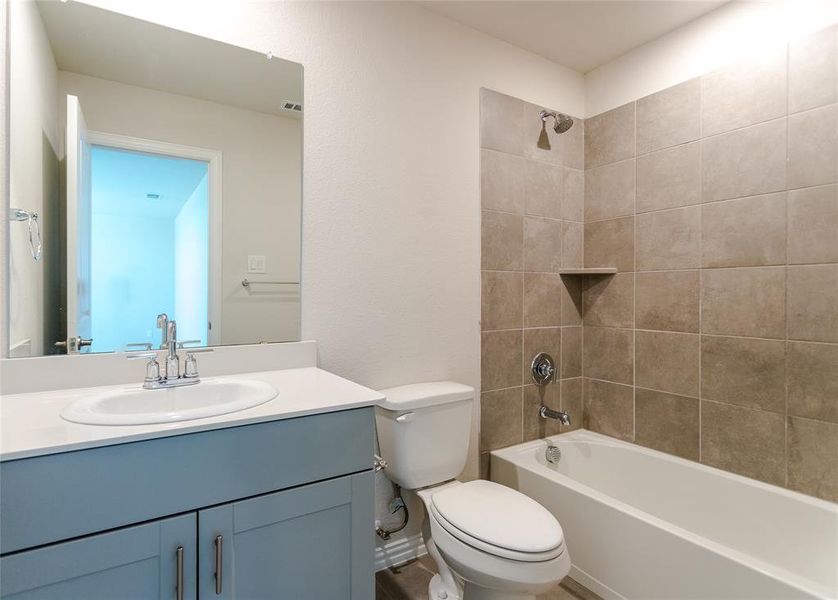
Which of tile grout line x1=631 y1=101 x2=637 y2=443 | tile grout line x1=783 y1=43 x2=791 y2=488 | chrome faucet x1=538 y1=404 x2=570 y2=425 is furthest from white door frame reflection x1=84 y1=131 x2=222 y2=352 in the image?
tile grout line x1=783 y1=43 x2=791 y2=488

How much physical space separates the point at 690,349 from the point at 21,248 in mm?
2531

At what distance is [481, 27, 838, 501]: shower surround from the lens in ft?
5.31

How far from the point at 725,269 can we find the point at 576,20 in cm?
130

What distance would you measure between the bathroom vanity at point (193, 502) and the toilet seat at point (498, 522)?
0.34m

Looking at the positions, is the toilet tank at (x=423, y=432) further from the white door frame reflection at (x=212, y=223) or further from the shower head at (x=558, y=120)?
the shower head at (x=558, y=120)

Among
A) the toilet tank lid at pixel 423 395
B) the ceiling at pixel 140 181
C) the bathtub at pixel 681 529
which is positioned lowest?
the bathtub at pixel 681 529

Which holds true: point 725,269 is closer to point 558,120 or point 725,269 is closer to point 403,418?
point 558,120

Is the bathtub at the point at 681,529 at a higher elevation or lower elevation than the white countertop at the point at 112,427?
lower

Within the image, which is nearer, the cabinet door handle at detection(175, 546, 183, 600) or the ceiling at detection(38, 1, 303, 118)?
the cabinet door handle at detection(175, 546, 183, 600)

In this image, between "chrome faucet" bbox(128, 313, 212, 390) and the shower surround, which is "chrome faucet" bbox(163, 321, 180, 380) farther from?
the shower surround

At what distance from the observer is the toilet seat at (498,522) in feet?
4.18

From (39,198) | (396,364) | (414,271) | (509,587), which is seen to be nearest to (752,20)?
(414,271)

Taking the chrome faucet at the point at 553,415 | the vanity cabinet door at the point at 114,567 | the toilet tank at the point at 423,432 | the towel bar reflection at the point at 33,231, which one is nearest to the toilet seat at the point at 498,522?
the toilet tank at the point at 423,432

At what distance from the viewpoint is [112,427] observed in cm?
92
